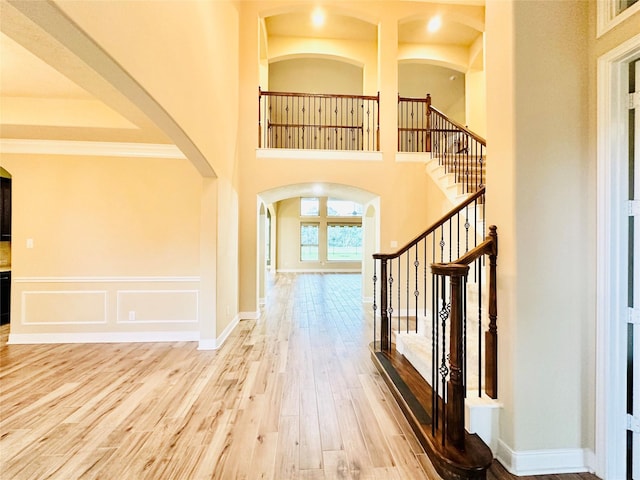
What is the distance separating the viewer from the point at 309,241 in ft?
44.3

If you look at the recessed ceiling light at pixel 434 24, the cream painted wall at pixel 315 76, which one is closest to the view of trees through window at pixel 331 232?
the cream painted wall at pixel 315 76

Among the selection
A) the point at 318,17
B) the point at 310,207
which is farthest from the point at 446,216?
the point at 310,207

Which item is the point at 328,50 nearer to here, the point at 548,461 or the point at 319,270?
the point at 548,461

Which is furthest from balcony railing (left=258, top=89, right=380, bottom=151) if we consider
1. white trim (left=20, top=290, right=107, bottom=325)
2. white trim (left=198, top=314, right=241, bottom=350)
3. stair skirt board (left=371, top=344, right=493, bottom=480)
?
stair skirt board (left=371, top=344, right=493, bottom=480)

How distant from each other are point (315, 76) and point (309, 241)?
6.78 m

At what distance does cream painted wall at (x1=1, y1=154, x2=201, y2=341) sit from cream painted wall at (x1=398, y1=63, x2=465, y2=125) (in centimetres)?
766

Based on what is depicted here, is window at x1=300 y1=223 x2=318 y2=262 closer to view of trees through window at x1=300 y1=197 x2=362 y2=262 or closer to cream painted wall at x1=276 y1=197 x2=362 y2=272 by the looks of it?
view of trees through window at x1=300 y1=197 x2=362 y2=262

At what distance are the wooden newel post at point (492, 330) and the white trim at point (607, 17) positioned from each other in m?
1.22

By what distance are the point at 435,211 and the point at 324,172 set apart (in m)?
2.18

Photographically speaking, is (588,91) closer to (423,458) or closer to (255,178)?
(423,458)

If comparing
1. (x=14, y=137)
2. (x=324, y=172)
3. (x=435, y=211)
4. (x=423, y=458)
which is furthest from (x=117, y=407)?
(x=435, y=211)

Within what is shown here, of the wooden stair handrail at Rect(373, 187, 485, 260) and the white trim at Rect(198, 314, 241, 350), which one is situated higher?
the wooden stair handrail at Rect(373, 187, 485, 260)

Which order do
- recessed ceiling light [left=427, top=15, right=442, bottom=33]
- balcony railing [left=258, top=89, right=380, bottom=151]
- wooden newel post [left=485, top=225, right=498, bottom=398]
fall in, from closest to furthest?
wooden newel post [left=485, top=225, right=498, bottom=398]
balcony railing [left=258, top=89, right=380, bottom=151]
recessed ceiling light [left=427, top=15, right=442, bottom=33]

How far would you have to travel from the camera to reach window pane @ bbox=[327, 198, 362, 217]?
1356cm
